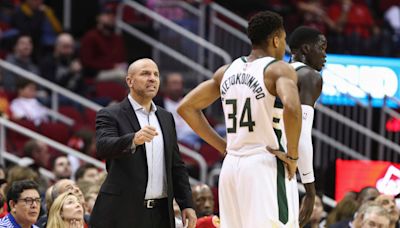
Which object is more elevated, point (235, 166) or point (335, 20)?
point (335, 20)

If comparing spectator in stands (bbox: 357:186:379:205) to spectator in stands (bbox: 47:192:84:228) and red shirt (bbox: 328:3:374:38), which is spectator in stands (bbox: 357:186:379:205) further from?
red shirt (bbox: 328:3:374:38)

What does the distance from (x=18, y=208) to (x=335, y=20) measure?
10.1m

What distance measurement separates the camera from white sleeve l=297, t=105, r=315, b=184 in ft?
23.9

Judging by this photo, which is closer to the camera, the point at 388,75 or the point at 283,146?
the point at 283,146

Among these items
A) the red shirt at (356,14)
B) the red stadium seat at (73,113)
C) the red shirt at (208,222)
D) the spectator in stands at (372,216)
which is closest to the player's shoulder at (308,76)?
the red shirt at (208,222)

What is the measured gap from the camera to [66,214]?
8820 mm

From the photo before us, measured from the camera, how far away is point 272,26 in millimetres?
7070

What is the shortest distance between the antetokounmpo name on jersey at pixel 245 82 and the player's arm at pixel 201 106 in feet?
1.02

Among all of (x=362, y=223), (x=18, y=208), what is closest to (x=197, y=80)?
(x=362, y=223)

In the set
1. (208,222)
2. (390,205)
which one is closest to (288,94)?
(208,222)

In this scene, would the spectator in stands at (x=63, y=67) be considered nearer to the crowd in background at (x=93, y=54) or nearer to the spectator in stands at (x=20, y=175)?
the crowd in background at (x=93, y=54)

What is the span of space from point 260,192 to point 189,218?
90 cm

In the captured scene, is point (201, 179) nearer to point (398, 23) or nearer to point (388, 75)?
point (388, 75)

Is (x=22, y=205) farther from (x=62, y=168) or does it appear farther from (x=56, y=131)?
(x=56, y=131)
